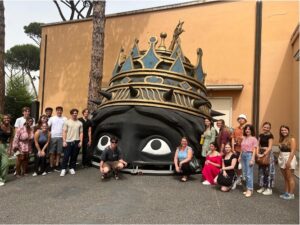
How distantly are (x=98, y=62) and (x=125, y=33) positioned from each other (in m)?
3.77

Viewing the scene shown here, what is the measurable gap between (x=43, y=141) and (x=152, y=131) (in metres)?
2.25

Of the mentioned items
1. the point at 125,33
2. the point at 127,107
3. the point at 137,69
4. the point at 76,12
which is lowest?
the point at 127,107

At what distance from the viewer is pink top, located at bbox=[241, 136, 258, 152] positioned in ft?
18.0

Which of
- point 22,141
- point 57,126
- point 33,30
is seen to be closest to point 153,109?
point 57,126

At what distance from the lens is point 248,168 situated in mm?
5449

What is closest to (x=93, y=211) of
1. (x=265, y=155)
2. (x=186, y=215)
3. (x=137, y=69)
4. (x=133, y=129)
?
(x=186, y=215)

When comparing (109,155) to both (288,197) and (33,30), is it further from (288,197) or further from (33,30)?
(33,30)

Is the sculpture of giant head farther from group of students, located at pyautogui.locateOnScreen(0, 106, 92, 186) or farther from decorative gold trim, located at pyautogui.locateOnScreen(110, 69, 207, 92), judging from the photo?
group of students, located at pyautogui.locateOnScreen(0, 106, 92, 186)

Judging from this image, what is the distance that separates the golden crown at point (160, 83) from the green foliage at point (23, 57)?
32.9m

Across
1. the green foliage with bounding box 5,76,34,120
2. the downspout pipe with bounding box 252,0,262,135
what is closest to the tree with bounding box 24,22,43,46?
the green foliage with bounding box 5,76,34,120

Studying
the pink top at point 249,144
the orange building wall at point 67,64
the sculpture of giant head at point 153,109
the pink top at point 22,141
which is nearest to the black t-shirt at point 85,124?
the sculpture of giant head at point 153,109

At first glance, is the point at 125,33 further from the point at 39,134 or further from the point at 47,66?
the point at 39,134

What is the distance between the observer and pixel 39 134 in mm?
6797

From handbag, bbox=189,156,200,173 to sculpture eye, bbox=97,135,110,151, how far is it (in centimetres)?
181
